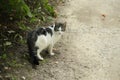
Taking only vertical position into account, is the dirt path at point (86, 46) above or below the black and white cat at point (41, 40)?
below

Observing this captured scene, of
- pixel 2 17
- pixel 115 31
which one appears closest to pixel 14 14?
pixel 2 17

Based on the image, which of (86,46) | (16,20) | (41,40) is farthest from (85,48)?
(16,20)

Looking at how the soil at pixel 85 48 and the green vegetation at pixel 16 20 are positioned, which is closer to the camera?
the soil at pixel 85 48

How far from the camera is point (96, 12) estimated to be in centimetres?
928

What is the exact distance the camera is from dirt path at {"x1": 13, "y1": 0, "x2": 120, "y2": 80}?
Answer: 6.28 metres

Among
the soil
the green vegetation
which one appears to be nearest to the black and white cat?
the soil

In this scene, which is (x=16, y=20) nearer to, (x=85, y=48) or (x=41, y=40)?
(x=41, y=40)

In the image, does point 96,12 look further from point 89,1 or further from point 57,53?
point 57,53

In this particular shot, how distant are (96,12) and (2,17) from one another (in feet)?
10.6

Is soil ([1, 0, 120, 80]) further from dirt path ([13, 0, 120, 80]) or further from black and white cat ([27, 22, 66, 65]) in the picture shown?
black and white cat ([27, 22, 66, 65])

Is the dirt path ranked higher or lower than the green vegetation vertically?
lower

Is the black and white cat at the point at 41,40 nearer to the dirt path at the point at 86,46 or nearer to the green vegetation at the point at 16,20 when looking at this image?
the dirt path at the point at 86,46

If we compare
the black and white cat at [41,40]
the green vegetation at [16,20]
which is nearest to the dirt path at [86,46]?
the black and white cat at [41,40]

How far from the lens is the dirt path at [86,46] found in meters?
6.28
